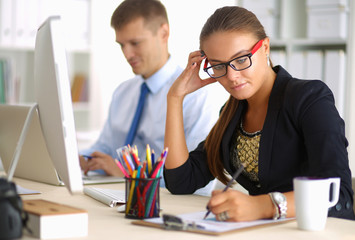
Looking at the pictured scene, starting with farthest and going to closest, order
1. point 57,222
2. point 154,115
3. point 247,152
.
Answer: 1. point 154,115
2. point 247,152
3. point 57,222

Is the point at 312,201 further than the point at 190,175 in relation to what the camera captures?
No

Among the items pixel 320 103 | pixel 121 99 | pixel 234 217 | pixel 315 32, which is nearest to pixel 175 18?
pixel 315 32

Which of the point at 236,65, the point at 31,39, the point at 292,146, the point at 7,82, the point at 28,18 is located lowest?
the point at 292,146

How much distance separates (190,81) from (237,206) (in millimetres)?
677

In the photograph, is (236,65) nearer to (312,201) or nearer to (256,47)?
(256,47)

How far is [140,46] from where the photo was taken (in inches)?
98.1

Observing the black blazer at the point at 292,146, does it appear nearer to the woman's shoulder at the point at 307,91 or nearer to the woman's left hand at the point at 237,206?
the woman's shoulder at the point at 307,91

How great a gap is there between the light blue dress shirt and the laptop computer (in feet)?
1.73

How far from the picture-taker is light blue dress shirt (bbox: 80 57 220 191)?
2312 mm

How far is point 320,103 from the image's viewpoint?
1.47 meters

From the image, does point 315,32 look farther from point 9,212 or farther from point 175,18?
point 9,212

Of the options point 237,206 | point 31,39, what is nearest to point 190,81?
point 237,206

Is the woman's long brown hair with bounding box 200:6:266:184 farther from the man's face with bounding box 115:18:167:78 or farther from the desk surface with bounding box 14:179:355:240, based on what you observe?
the man's face with bounding box 115:18:167:78

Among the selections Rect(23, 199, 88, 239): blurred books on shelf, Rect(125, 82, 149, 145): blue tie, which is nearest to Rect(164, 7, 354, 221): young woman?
Rect(23, 199, 88, 239): blurred books on shelf
